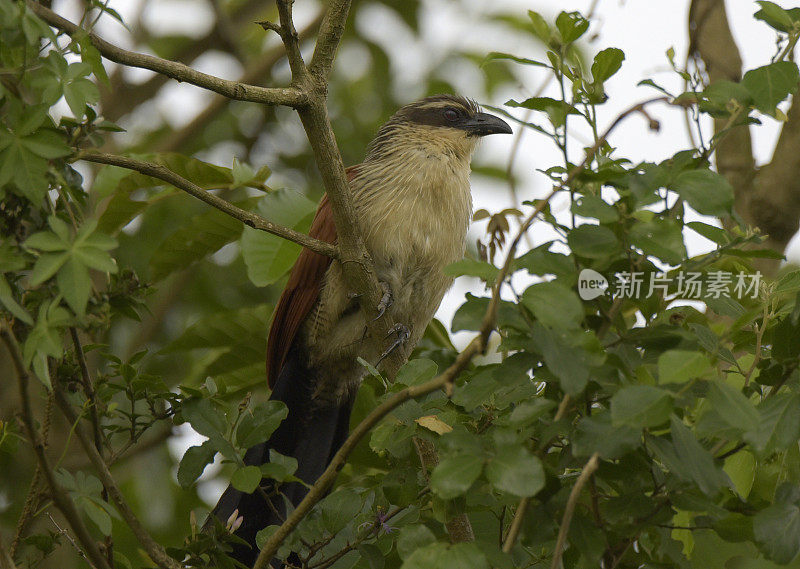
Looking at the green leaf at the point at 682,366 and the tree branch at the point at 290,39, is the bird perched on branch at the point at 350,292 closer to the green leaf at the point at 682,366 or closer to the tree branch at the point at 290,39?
the tree branch at the point at 290,39

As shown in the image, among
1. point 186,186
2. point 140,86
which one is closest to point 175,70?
point 186,186

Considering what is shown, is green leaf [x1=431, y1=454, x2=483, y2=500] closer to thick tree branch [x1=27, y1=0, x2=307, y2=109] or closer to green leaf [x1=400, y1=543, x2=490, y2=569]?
green leaf [x1=400, y1=543, x2=490, y2=569]

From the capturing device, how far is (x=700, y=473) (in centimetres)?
158

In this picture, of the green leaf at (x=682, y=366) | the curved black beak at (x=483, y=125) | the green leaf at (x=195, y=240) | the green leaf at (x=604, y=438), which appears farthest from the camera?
the curved black beak at (x=483, y=125)

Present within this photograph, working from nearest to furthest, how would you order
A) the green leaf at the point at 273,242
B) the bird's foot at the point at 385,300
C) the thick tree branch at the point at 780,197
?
the bird's foot at the point at 385,300 < the green leaf at the point at 273,242 < the thick tree branch at the point at 780,197

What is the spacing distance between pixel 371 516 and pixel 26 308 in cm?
93

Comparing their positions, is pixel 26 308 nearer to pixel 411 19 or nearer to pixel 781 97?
pixel 781 97

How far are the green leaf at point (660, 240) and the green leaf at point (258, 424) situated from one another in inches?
34.3

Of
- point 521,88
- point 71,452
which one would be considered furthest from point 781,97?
point 71,452

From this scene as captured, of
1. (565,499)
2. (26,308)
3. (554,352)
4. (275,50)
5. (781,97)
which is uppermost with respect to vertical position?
(275,50)

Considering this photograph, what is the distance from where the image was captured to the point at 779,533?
1688mm

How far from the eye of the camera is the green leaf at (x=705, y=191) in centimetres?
162

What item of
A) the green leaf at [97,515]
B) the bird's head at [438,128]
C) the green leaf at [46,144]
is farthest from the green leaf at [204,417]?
the bird's head at [438,128]

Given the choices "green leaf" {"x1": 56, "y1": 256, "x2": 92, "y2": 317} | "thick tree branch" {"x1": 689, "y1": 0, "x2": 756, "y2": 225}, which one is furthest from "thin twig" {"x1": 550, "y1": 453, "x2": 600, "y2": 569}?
"thick tree branch" {"x1": 689, "y1": 0, "x2": 756, "y2": 225}
